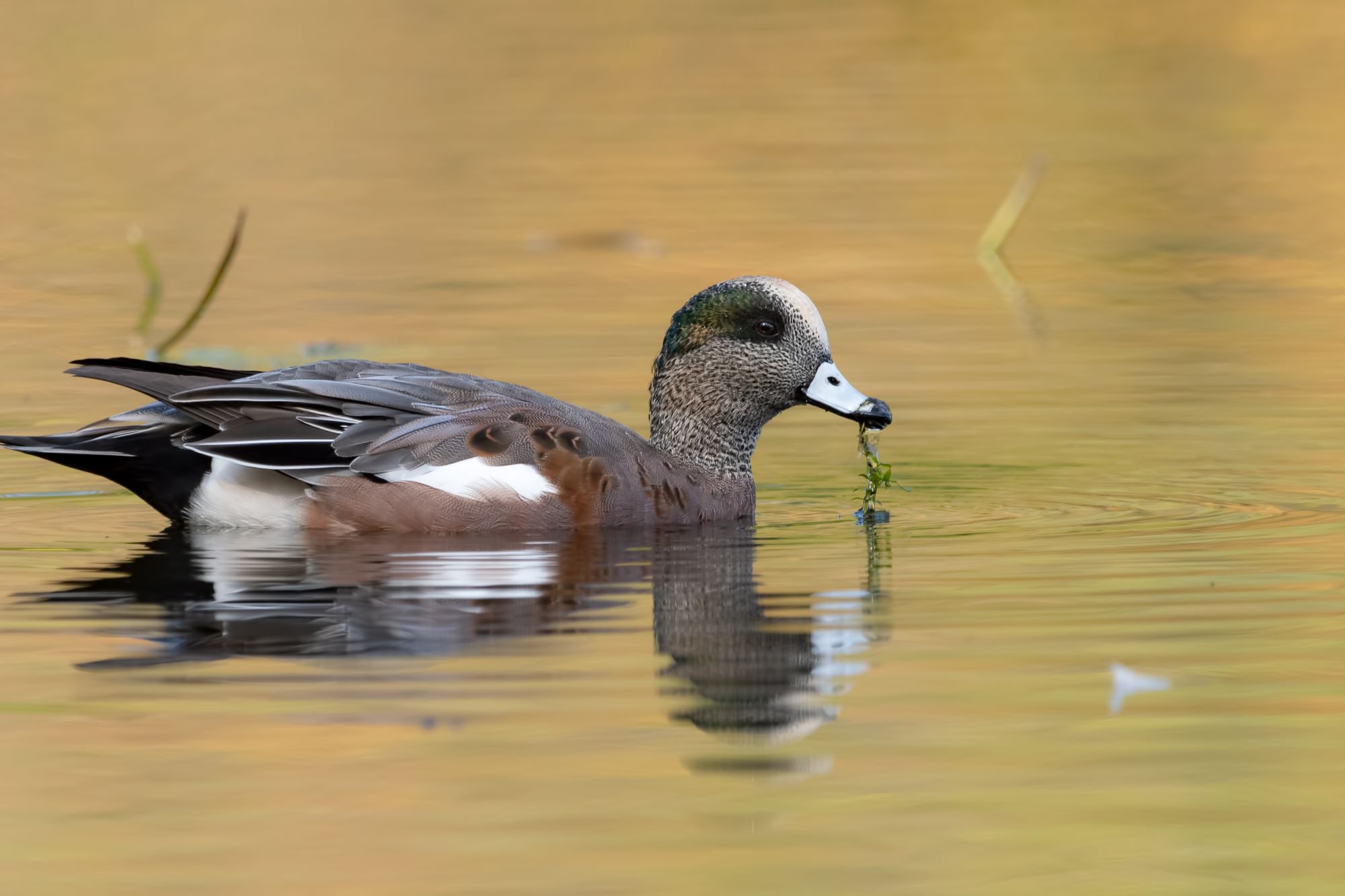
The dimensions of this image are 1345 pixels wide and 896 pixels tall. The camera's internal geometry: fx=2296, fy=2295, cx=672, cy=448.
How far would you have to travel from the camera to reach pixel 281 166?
63.5 feet

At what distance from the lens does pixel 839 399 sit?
342 inches

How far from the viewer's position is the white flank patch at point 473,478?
319 inches

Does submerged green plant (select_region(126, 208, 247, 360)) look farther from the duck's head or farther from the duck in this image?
the duck's head

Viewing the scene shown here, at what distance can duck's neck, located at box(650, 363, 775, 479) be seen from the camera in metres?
8.88

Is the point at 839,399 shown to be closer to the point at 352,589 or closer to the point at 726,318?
the point at 726,318

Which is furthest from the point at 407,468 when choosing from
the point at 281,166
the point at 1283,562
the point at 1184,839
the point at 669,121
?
the point at 669,121

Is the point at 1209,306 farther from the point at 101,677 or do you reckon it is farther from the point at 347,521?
the point at 101,677

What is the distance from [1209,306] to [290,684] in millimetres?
8304

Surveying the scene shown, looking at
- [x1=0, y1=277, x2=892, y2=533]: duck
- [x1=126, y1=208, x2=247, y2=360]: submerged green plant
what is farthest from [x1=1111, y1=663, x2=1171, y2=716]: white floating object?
[x1=126, y1=208, x2=247, y2=360]: submerged green plant

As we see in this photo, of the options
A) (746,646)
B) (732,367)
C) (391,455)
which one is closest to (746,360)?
(732,367)

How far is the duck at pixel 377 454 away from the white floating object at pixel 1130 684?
249cm

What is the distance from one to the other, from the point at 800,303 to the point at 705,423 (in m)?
0.59

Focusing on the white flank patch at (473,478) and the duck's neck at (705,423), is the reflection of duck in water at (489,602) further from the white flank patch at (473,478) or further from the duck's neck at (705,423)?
the duck's neck at (705,423)

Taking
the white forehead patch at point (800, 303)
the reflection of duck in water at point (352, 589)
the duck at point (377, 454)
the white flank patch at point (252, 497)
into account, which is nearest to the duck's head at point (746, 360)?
the white forehead patch at point (800, 303)
